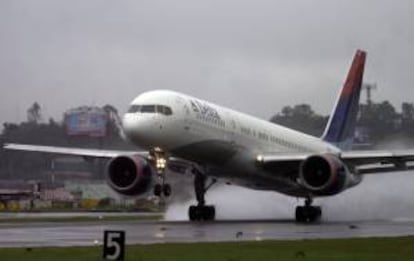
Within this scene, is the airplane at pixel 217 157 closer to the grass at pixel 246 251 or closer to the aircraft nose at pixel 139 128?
the aircraft nose at pixel 139 128

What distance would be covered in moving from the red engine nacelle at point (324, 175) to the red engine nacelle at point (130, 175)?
8428 millimetres

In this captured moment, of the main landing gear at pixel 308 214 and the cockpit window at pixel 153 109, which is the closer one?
the cockpit window at pixel 153 109

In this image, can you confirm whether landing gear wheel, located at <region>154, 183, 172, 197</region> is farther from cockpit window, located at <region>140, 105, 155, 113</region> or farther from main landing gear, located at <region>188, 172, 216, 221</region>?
main landing gear, located at <region>188, 172, 216, 221</region>

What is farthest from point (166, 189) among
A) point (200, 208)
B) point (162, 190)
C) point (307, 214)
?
point (307, 214)

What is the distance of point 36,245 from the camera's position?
3058 centimetres

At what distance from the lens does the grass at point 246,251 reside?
25.4m

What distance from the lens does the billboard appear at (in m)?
172

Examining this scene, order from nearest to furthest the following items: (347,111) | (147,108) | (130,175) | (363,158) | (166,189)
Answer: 1. (166,189)
2. (147,108)
3. (130,175)
4. (363,158)
5. (347,111)

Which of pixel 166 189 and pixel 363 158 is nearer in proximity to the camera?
pixel 166 189

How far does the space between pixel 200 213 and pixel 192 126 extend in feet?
21.2

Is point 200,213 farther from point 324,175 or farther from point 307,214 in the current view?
point 324,175

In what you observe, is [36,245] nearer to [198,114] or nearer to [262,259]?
[262,259]

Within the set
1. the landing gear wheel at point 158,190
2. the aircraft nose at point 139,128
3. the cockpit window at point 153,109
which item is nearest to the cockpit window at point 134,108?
the cockpit window at point 153,109

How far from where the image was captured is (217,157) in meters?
55.1
